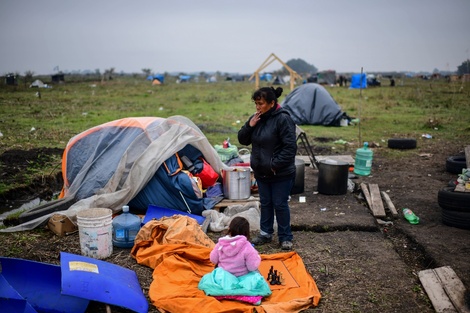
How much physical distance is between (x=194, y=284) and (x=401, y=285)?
2.13 meters

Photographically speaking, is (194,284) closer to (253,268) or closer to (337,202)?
(253,268)

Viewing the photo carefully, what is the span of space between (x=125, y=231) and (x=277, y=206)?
196cm

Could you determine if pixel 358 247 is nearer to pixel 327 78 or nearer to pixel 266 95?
pixel 266 95

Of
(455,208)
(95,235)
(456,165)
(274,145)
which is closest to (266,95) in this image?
(274,145)

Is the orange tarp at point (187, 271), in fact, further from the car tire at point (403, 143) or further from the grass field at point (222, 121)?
the car tire at point (403, 143)

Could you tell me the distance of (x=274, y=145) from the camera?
473cm

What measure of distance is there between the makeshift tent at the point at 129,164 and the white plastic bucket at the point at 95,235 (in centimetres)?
84

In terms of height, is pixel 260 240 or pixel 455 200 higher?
pixel 455 200

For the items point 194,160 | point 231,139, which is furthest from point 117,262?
point 231,139

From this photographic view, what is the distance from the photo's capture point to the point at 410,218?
590cm

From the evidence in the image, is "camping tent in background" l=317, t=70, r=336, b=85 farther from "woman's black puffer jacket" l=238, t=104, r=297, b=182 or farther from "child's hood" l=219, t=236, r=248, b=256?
"child's hood" l=219, t=236, r=248, b=256

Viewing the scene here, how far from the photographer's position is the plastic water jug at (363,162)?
836 cm

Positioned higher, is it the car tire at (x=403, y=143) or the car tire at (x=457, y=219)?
the car tire at (x=403, y=143)

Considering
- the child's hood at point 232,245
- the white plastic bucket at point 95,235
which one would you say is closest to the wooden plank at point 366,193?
the child's hood at point 232,245
